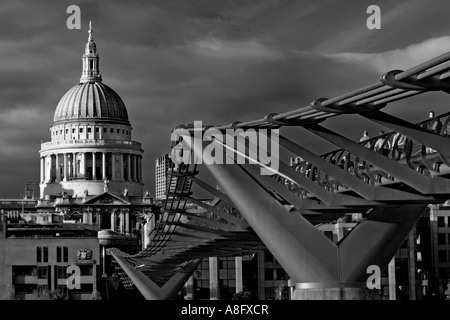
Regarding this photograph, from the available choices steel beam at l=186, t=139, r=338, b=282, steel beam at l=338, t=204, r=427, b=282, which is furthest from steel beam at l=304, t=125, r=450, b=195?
steel beam at l=186, t=139, r=338, b=282

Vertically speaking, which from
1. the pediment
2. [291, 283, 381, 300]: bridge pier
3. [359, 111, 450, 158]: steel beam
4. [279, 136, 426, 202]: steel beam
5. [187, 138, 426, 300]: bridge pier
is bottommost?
[291, 283, 381, 300]: bridge pier

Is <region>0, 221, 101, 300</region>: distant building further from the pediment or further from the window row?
the pediment

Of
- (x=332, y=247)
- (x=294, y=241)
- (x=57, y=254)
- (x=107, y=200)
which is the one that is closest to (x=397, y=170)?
(x=332, y=247)

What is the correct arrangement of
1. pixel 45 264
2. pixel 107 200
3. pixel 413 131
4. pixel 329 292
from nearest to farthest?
pixel 413 131 < pixel 329 292 < pixel 45 264 < pixel 107 200

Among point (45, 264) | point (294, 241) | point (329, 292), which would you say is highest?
point (45, 264)

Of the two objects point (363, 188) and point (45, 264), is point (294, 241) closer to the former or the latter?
point (363, 188)

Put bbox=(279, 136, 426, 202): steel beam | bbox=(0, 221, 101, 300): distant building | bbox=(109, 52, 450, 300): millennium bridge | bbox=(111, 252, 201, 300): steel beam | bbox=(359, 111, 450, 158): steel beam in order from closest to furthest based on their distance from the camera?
bbox=(359, 111, 450, 158): steel beam → bbox=(109, 52, 450, 300): millennium bridge → bbox=(279, 136, 426, 202): steel beam → bbox=(111, 252, 201, 300): steel beam → bbox=(0, 221, 101, 300): distant building

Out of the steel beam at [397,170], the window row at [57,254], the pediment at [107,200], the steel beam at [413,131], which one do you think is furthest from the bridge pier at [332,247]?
the pediment at [107,200]

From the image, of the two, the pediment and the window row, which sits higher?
the pediment

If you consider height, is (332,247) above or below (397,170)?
below

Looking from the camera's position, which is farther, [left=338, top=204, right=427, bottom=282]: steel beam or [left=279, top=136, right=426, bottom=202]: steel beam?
[left=338, top=204, right=427, bottom=282]: steel beam

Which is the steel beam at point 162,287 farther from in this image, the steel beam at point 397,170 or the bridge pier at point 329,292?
the steel beam at point 397,170

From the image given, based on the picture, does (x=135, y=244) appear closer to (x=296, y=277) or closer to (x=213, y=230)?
(x=213, y=230)
